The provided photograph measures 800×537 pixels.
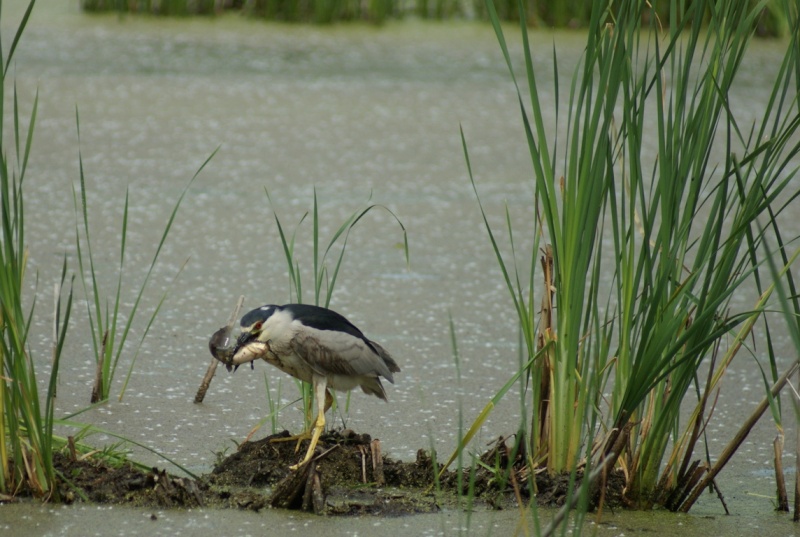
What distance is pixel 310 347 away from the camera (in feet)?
5.24

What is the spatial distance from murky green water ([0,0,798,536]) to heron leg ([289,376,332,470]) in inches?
5.0

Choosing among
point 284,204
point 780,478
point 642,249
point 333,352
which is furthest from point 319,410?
point 284,204

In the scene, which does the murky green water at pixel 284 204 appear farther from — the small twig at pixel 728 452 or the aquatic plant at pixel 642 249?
the aquatic plant at pixel 642 249

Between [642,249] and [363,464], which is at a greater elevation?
[642,249]

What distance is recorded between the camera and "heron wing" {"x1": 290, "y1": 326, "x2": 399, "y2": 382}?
63.0 inches

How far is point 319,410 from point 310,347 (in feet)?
0.31

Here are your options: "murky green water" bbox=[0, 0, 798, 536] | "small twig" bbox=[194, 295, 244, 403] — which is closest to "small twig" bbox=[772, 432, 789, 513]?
"murky green water" bbox=[0, 0, 798, 536]

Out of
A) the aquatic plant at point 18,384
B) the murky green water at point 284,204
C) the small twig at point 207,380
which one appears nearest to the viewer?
the aquatic plant at point 18,384

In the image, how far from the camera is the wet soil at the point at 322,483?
1.46m

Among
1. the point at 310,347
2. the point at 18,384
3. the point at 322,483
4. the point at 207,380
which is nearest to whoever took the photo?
the point at 18,384

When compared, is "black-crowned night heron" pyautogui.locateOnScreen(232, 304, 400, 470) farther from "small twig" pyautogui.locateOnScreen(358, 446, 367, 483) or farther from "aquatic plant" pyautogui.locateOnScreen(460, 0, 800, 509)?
"aquatic plant" pyautogui.locateOnScreen(460, 0, 800, 509)

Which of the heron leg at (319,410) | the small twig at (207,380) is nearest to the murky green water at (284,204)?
the small twig at (207,380)

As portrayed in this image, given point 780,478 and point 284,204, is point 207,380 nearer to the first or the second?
point 780,478

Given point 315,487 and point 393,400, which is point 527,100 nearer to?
point 393,400
